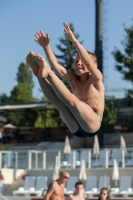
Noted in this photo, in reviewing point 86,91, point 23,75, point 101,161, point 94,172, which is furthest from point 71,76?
point 23,75

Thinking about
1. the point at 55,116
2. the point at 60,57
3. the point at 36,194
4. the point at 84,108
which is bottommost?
the point at 36,194

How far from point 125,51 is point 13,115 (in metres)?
27.3

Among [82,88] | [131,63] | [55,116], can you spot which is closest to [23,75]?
[55,116]

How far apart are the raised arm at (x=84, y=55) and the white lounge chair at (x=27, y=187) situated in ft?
43.0

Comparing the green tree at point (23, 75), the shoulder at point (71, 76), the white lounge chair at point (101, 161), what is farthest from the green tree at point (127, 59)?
the green tree at point (23, 75)

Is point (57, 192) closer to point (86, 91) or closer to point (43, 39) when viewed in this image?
point (86, 91)

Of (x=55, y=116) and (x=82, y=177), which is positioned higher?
(x=55, y=116)

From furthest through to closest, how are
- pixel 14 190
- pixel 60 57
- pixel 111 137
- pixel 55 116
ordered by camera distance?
pixel 60 57 < pixel 55 116 < pixel 111 137 < pixel 14 190

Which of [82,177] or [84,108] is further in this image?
[82,177]

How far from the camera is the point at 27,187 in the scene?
19.4 m

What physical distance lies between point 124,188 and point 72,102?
39.7 feet

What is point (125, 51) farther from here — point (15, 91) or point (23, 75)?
point (23, 75)

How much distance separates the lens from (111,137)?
28250mm

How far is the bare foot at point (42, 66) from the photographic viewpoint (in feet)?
19.1
